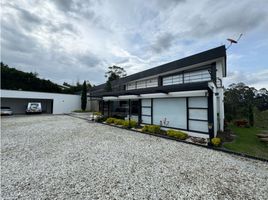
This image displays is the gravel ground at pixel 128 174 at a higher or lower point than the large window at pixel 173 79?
lower

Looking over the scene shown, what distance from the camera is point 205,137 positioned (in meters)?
7.34

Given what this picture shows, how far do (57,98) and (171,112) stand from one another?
69.9 ft

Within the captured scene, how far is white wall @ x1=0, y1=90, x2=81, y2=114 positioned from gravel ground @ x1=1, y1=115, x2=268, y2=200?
59.4 feet

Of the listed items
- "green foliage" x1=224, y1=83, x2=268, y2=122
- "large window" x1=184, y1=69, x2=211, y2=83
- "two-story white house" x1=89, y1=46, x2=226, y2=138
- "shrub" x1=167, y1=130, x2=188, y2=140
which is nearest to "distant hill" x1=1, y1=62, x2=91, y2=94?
"two-story white house" x1=89, y1=46, x2=226, y2=138

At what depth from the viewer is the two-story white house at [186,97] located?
7.41m

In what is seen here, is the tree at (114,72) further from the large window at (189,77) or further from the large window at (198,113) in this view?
the large window at (198,113)

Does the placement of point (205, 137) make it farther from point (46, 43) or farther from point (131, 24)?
point (46, 43)

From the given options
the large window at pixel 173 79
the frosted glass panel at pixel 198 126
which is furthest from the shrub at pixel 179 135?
the large window at pixel 173 79

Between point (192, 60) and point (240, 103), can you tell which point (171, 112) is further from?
point (240, 103)

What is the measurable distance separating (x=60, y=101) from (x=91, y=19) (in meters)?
18.3

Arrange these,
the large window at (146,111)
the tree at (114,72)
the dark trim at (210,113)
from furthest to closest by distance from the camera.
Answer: the tree at (114,72) → the large window at (146,111) → the dark trim at (210,113)

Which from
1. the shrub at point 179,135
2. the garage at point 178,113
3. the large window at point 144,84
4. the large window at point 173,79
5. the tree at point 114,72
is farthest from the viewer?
the tree at point 114,72

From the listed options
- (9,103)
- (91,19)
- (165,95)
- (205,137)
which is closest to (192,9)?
(165,95)

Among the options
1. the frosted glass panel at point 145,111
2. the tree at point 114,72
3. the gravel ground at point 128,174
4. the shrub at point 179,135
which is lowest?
the gravel ground at point 128,174
